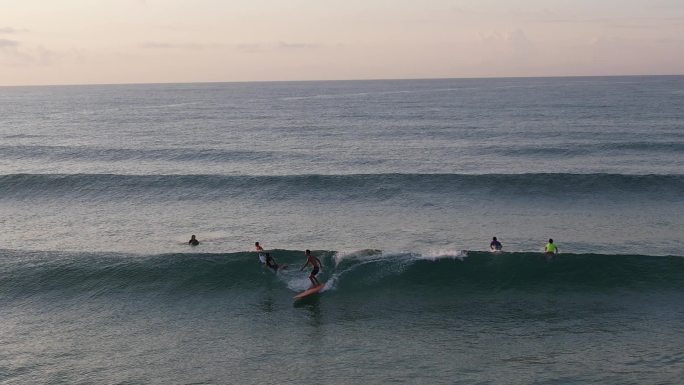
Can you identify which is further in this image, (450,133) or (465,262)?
(450,133)

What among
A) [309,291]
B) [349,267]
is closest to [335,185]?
[349,267]

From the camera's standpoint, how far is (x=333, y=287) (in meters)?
22.8

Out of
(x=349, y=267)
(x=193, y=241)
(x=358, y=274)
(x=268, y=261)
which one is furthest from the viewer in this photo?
(x=193, y=241)

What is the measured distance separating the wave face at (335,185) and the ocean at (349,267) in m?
0.20

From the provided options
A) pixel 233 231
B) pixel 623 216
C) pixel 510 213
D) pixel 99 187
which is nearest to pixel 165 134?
pixel 99 187

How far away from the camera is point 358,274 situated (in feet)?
77.6

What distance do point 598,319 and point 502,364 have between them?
4.95m

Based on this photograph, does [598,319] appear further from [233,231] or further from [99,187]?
[99,187]

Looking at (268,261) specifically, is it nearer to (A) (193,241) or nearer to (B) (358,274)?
(B) (358,274)

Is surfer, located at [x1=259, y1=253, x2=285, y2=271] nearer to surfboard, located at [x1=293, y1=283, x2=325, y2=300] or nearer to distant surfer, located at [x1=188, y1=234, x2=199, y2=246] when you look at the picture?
surfboard, located at [x1=293, y1=283, x2=325, y2=300]

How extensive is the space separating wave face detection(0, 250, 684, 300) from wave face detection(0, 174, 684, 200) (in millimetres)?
13799

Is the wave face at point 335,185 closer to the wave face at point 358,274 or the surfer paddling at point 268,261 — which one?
the wave face at point 358,274

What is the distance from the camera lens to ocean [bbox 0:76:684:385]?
17.2 meters

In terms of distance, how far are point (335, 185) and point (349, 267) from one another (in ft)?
55.9
